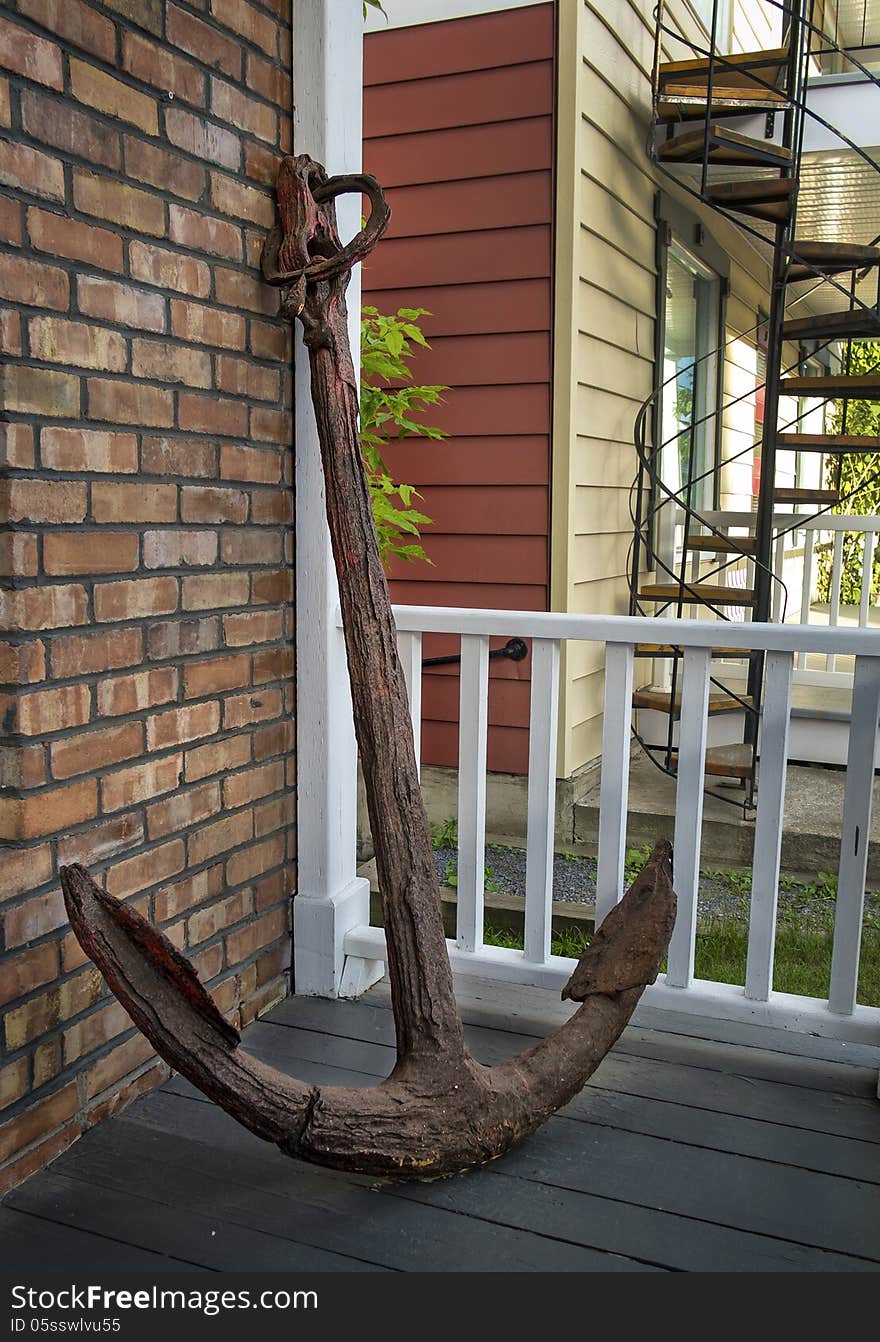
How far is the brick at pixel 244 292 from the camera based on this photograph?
201cm

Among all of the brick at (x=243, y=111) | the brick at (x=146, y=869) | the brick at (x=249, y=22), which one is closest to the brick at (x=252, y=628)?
the brick at (x=146, y=869)

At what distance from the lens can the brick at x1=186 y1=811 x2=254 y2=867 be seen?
2.04 meters

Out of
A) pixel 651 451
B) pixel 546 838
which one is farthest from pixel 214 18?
pixel 651 451

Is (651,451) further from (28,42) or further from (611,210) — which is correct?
(28,42)

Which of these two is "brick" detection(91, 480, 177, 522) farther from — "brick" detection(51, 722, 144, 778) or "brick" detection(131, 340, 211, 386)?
"brick" detection(51, 722, 144, 778)

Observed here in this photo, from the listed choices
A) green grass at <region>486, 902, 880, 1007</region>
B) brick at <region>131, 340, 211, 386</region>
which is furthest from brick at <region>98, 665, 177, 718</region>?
green grass at <region>486, 902, 880, 1007</region>

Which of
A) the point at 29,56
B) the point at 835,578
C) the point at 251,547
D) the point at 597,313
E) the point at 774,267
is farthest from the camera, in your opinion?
the point at 835,578

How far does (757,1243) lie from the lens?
1604 mm

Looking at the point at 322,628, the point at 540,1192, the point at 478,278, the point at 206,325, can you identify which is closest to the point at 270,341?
the point at 206,325

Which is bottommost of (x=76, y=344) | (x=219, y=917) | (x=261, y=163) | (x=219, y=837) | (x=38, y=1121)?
(x=38, y=1121)

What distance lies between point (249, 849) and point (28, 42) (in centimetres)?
140

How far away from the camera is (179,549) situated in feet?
6.35

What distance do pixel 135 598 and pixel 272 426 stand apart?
1.79ft

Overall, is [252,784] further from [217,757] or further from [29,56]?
[29,56]
